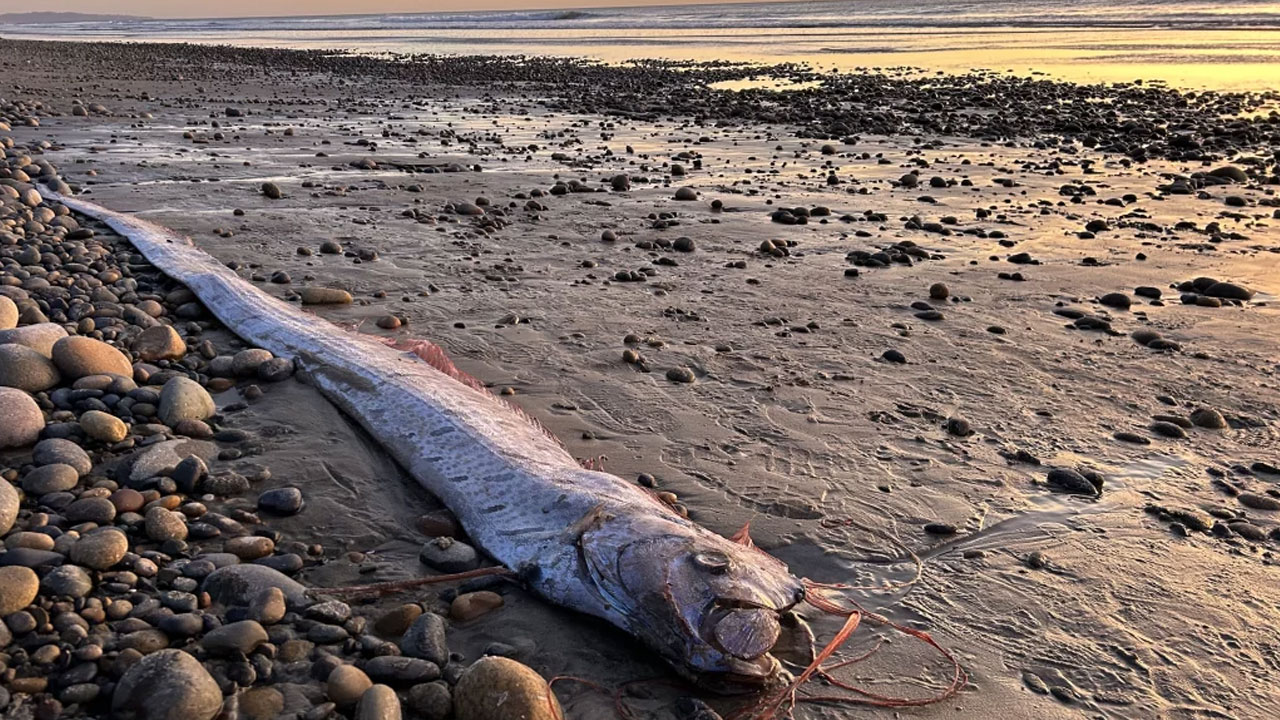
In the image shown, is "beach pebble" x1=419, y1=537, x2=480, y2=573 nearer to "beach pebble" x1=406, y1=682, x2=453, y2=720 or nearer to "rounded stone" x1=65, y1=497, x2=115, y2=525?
"beach pebble" x1=406, y1=682, x2=453, y2=720

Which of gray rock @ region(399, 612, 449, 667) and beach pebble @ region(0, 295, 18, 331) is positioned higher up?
beach pebble @ region(0, 295, 18, 331)

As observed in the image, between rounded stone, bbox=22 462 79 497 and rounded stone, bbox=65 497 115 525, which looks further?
rounded stone, bbox=22 462 79 497

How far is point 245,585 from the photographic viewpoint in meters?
3.45

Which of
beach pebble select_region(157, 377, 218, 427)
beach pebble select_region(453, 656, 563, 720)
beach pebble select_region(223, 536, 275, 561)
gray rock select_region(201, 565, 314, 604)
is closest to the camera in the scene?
beach pebble select_region(453, 656, 563, 720)

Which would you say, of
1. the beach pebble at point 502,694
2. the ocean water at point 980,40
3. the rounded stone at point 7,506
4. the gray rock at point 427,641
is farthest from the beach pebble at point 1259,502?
the ocean water at point 980,40

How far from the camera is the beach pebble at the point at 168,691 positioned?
277 cm

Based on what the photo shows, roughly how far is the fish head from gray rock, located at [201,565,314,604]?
1163 millimetres

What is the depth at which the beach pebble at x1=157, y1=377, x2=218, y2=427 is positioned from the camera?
16.2 ft

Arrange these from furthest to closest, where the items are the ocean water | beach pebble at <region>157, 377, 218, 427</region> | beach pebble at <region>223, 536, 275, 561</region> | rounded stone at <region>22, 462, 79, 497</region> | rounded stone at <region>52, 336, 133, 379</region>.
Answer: the ocean water, rounded stone at <region>52, 336, 133, 379</region>, beach pebble at <region>157, 377, 218, 427</region>, rounded stone at <region>22, 462, 79, 497</region>, beach pebble at <region>223, 536, 275, 561</region>

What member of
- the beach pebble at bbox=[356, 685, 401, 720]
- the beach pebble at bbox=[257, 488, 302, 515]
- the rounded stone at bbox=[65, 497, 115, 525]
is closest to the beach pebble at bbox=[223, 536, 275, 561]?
the beach pebble at bbox=[257, 488, 302, 515]

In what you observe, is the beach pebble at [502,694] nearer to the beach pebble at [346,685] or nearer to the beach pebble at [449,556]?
the beach pebble at [346,685]

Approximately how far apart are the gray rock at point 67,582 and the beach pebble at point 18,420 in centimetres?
144

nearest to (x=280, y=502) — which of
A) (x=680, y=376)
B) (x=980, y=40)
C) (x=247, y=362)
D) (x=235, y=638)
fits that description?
(x=235, y=638)

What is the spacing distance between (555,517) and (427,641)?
80 cm
